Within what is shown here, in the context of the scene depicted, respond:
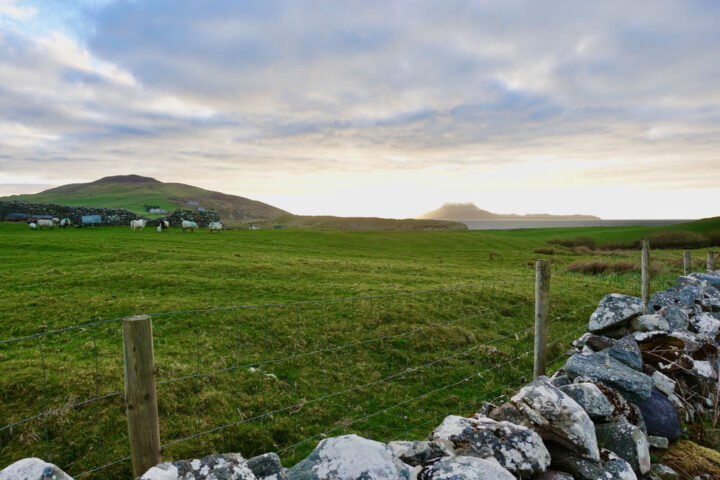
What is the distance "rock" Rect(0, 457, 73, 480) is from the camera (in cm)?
264

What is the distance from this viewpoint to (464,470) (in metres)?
3.19

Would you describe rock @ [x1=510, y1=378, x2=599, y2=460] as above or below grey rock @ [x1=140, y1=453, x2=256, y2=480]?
below

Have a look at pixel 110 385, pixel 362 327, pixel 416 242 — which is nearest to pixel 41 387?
pixel 110 385

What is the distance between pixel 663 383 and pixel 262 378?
729cm

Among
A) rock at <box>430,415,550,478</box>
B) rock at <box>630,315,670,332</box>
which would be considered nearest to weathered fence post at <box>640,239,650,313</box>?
rock at <box>630,315,670,332</box>

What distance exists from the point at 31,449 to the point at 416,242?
4515 centimetres

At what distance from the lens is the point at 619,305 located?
285 inches

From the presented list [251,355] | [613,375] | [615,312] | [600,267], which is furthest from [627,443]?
[600,267]

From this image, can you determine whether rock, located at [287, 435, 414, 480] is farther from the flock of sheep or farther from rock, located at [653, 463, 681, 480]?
the flock of sheep

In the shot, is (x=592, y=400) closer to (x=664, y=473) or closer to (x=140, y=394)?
(x=664, y=473)

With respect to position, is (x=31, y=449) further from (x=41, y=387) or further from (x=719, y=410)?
(x=719, y=410)

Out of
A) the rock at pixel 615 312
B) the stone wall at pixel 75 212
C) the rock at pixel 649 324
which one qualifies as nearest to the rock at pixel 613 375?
the rock at pixel 615 312

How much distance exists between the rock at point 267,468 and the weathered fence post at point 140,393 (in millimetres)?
1061

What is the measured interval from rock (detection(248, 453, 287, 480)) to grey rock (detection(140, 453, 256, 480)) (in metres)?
0.14
